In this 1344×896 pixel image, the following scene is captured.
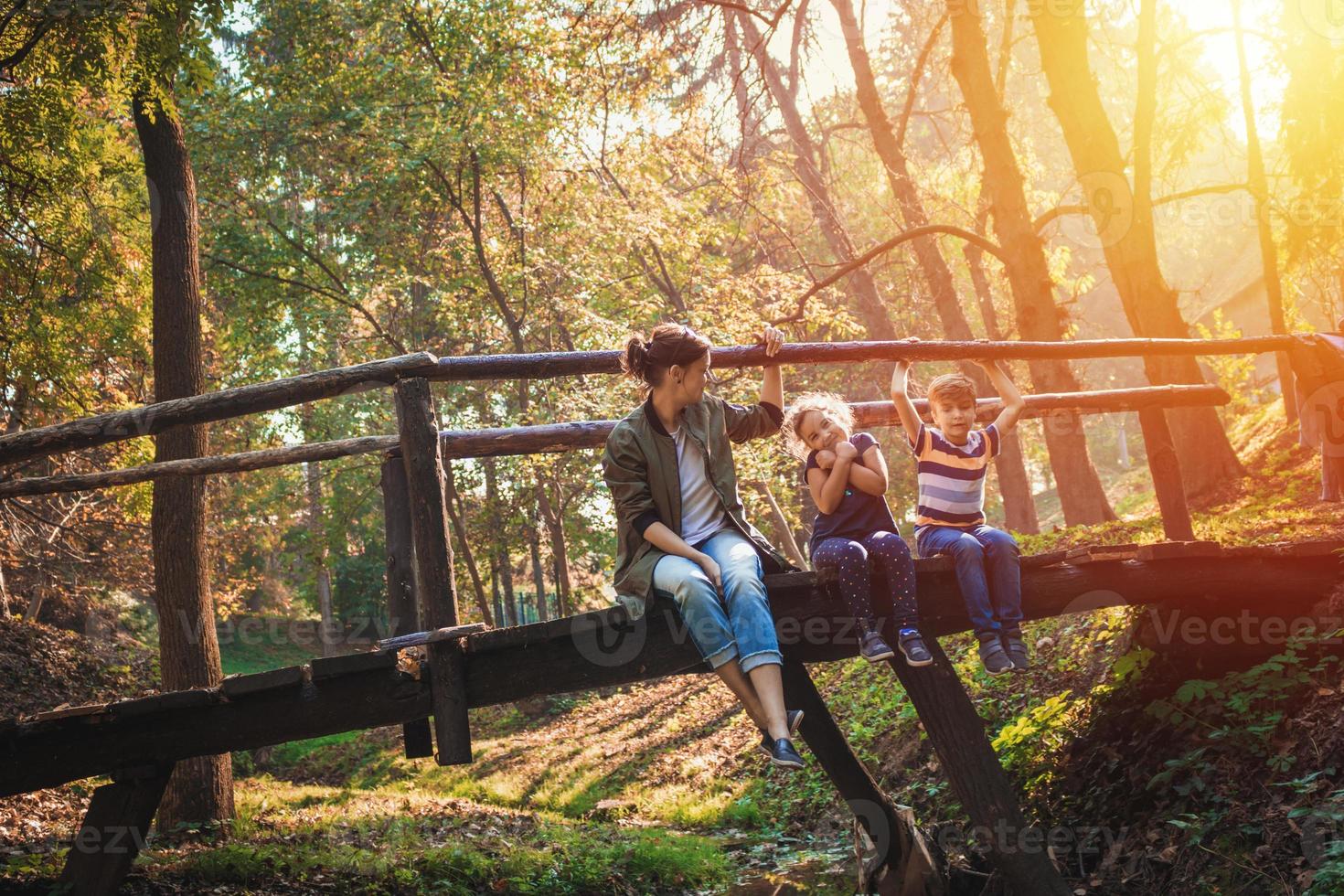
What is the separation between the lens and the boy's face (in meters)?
5.19

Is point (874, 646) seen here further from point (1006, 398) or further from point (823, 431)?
point (1006, 398)

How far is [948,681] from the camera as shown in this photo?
17.7 feet

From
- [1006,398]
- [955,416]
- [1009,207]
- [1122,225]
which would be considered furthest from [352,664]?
[1009,207]

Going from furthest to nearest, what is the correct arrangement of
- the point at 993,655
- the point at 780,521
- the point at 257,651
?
the point at 257,651 < the point at 780,521 < the point at 993,655

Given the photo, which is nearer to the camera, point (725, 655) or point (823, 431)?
point (725, 655)

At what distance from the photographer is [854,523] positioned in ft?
15.8

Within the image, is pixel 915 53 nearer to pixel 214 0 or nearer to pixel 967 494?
pixel 214 0

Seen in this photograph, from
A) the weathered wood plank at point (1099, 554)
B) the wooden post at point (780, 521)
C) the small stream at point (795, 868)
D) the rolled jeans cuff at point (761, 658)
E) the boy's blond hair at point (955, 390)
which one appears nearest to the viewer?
the rolled jeans cuff at point (761, 658)

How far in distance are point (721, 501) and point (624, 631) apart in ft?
2.30

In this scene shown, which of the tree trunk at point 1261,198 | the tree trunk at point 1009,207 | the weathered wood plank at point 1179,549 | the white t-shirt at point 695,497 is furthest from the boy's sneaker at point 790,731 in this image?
the tree trunk at point 1261,198

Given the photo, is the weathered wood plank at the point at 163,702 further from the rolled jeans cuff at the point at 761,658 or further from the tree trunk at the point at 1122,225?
the tree trunk at the point at 1122,225

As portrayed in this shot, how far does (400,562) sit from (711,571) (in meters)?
1.40

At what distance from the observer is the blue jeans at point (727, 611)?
4191mm

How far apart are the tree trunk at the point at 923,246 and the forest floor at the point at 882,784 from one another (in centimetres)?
320
